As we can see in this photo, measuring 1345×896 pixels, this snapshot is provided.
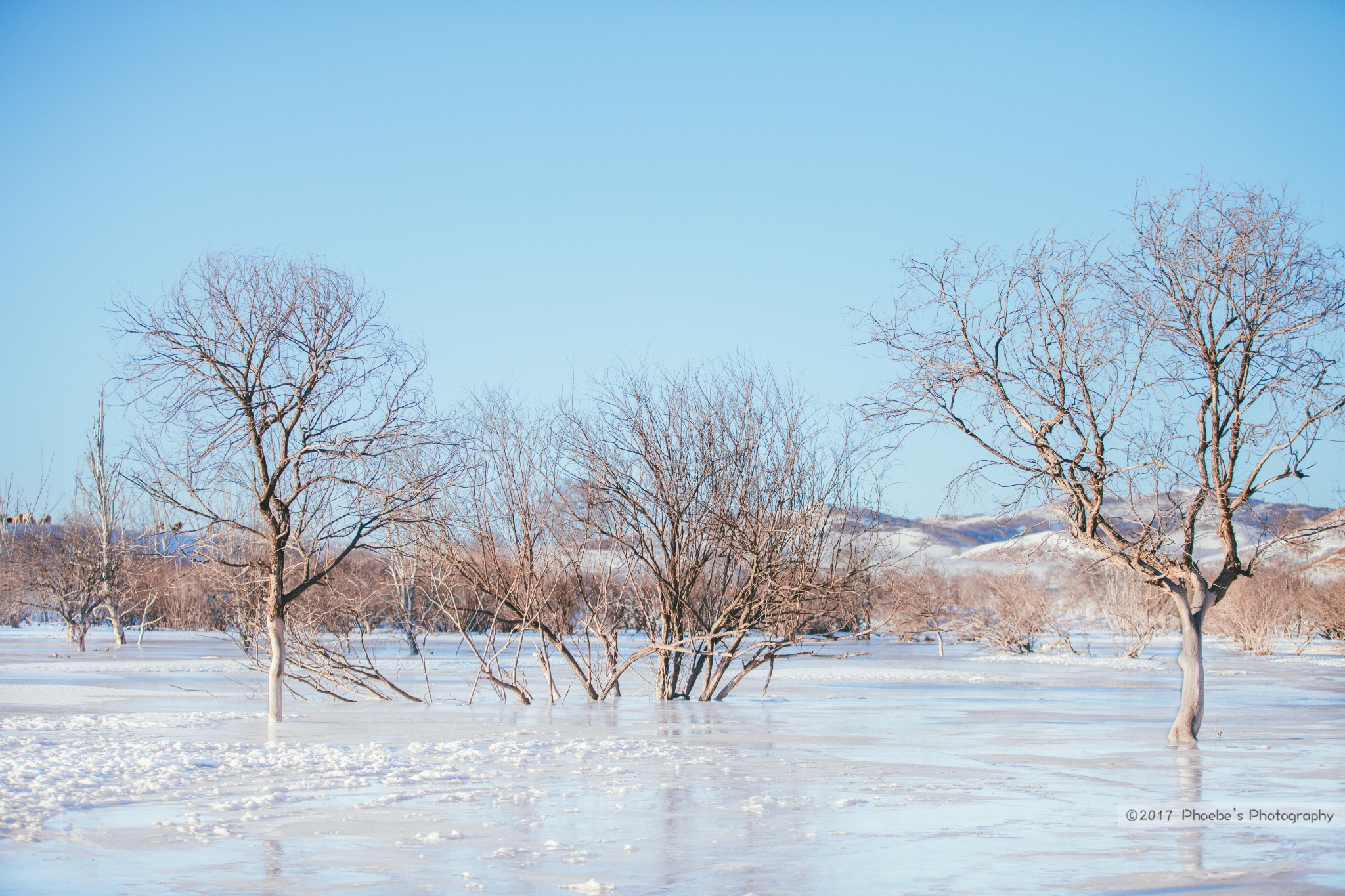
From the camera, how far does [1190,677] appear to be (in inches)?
426

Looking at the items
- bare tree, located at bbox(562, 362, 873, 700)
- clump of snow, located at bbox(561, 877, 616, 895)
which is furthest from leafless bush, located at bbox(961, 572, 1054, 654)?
clump of snow, located at bbox(561, 877, 616, 895)

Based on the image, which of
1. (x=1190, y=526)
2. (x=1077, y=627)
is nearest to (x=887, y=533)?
(x=1190, y=526)


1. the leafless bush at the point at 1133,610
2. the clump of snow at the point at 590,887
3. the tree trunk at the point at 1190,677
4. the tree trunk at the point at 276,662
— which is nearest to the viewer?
the clump of snow at the point at 590,887

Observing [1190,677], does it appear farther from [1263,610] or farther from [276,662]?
[1263,610]

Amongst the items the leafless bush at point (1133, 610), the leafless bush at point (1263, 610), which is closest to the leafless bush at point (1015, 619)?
the leafless bush at point (1133, 610)

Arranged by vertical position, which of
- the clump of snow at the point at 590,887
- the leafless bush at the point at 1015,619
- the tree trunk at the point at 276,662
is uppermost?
the tree trunk at the point at 276,662

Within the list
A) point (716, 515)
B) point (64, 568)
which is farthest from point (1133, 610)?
point (64, 568)

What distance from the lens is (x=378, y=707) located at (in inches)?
623

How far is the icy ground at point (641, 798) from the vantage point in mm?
5434

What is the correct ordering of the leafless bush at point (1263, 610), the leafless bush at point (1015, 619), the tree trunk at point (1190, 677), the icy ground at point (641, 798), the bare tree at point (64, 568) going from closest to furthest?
the icy ground at point (641, 798) → the tree trunk at point (1190, 677) → the leafless bush at point (1263, 610) → the bare tree at point (64, 568) → the leafless bush at point (1015, 619)

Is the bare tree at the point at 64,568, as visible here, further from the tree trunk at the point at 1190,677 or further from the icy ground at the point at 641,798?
the tree trunk at the point at 1190,677

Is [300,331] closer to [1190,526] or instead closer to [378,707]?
[378,707]

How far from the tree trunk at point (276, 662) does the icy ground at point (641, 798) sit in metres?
0.45

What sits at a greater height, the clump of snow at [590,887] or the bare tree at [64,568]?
the bare tree at [64,568]
